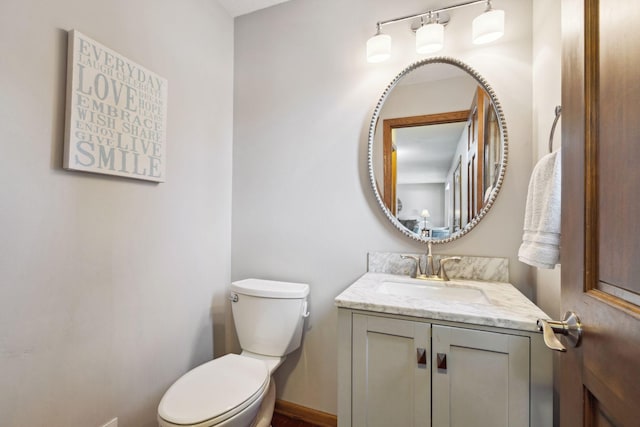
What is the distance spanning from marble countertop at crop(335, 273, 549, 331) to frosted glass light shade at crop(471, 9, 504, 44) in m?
1.14

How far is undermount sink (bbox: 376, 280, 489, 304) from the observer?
4.26ft

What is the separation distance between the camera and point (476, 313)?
37.8 inches

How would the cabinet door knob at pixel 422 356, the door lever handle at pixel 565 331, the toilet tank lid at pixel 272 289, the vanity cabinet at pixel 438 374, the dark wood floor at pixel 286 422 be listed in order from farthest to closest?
1. the dark wood floor at pixel 286 422
2. the toilet tank lid at pixel 272 289
3. the cabinet door knob at pixel 422 356
4. the vanity cabinet at pixel 438 374
5. the door lever handle at pixel 565 331

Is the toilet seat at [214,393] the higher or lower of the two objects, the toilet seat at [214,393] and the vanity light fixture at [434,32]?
the lower

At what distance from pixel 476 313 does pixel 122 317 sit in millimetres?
1421

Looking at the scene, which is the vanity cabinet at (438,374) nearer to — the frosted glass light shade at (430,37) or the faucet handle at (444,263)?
the faucet handle at (444,263)

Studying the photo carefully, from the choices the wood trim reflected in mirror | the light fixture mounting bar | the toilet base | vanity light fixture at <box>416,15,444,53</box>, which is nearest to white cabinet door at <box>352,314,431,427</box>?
the toilet base

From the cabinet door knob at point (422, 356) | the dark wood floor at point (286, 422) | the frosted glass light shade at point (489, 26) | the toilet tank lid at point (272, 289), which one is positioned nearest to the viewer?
the cabinet door knob at point (422, 356)

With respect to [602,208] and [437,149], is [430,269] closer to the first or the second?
[437,149]

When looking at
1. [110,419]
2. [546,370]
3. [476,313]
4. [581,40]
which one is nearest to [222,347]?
[110,419]

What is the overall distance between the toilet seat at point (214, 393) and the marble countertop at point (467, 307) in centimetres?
51

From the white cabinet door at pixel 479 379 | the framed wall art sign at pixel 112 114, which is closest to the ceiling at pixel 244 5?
the framed wall art sign at pixel 112 114

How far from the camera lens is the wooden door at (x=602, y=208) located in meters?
0.41

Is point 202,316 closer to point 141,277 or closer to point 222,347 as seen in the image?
point 222,347
